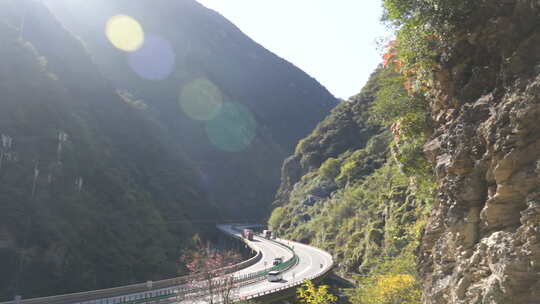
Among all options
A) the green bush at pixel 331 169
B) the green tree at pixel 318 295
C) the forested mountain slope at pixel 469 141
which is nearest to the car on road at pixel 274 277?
the green tree at pixel 318 295

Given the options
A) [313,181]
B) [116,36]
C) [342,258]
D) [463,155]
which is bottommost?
[342,258]

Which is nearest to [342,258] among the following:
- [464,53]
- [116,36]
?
[464,53]

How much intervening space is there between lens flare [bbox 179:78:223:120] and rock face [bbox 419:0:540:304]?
177135mm

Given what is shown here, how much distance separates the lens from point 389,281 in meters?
16.5

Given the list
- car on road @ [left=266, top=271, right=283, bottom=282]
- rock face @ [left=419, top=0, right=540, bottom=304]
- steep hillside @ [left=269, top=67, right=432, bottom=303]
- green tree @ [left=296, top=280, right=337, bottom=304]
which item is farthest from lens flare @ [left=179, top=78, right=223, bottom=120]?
rock face @ [left=419, top=0, right=540, bottom=304]

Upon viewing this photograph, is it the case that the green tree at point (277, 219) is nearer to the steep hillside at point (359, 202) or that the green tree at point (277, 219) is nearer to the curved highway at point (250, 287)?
the steep hillside at point (359, 202)

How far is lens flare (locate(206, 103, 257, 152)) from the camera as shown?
182 m

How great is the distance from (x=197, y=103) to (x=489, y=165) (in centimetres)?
19190

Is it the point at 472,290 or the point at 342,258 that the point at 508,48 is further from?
the point at 342,258

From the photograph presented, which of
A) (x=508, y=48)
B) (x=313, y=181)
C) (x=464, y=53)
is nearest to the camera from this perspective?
(x=508, y=48)

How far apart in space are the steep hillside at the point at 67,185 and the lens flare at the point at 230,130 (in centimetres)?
8921

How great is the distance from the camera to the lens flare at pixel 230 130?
182125mm

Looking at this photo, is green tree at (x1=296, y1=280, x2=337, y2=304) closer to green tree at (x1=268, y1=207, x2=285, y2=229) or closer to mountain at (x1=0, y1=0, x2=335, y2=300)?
mountain at (x1=0, y1=0, x2=335, y2=300)

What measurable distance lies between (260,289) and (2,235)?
32.6 meters
